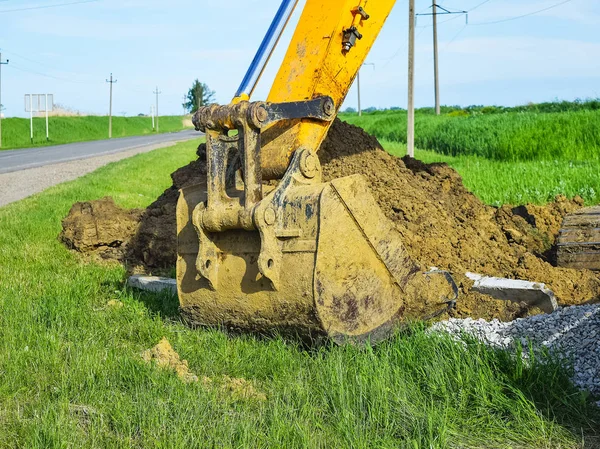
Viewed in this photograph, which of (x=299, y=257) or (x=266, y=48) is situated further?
(x=266, y=48)

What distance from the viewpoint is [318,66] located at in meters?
5.07

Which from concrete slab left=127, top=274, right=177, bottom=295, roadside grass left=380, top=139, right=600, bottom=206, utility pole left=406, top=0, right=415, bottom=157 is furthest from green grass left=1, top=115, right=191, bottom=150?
concrete slab left=127, top=274, right=177, bottom=295

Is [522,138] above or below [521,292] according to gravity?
above

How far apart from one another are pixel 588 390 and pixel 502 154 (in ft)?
58.8

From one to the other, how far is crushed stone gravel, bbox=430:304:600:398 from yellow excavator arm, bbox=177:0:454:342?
0.42m

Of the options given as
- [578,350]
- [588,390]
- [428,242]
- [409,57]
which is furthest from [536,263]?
[409,57]

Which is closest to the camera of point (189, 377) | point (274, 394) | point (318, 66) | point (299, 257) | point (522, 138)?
point (274, 394)

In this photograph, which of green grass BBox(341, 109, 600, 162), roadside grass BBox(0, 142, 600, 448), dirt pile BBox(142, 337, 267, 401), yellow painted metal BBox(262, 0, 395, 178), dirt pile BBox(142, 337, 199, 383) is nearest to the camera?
roadside grass BBox(0, 142, 600, 448)

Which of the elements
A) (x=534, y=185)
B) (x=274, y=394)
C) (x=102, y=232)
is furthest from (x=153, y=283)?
(x=534, y=185)

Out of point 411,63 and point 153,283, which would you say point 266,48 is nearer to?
point 153,283

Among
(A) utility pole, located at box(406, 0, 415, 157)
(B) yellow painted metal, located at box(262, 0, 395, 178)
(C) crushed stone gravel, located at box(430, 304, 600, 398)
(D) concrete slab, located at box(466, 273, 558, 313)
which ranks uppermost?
(A) utility pole, located at box(406, 0, 415, 157)

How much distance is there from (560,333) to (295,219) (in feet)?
5.78

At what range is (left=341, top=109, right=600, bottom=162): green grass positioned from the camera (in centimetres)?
1859

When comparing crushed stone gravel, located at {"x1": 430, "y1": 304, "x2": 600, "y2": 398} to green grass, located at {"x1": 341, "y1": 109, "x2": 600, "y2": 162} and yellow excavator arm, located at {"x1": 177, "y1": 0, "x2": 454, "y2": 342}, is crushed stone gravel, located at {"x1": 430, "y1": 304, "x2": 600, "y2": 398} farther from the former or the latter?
green grass, located at {"x1": 341, "y1": 109, "x2": 600, "y2": 162}
